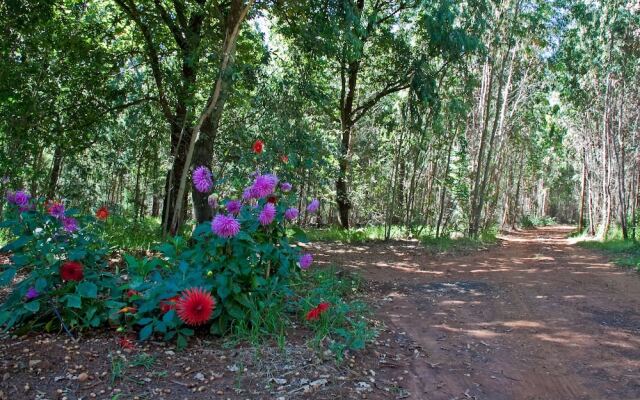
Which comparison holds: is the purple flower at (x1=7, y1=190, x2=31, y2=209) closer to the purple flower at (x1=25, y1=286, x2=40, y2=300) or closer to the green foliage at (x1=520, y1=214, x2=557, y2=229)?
the purple flower at (x1=25, y1=286, x2=40, y2=300)

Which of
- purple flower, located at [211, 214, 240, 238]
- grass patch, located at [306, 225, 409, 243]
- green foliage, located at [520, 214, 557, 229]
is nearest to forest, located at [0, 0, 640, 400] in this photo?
purple flower, located at [211, 214, 240, 238]

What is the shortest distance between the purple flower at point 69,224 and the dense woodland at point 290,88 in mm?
1582

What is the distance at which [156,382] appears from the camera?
293 cm

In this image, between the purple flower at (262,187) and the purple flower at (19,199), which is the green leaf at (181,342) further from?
the purple flower at (19,199)

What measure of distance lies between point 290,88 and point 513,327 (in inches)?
178

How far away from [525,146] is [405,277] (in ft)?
72.8

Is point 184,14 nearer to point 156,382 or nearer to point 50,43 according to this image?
point 50,43

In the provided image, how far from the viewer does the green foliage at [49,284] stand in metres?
3.25

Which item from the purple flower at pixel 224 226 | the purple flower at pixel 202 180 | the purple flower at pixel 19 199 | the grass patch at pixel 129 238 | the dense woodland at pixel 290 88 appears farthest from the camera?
the dense woodland at pixel 290 88

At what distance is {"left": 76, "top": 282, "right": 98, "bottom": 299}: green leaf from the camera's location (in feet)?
10.7

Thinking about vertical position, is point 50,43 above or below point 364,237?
above

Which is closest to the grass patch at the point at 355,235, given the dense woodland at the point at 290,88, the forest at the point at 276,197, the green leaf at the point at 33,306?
the forest at the point at 276,197

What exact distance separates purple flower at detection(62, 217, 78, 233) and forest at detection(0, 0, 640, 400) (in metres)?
0.02

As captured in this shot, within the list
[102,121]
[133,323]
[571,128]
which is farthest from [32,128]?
[571,128]
